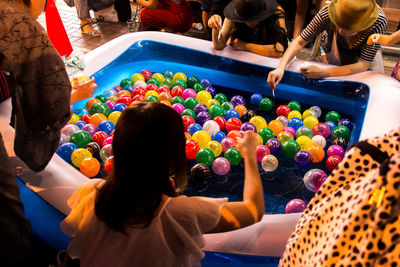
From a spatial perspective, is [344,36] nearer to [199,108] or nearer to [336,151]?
[336,151]

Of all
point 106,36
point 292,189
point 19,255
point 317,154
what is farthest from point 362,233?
point 106,36

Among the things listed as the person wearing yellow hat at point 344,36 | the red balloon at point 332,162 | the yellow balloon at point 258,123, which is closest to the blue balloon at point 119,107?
the yellow balloon at point 258,123

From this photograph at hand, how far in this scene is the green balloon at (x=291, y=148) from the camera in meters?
1.91

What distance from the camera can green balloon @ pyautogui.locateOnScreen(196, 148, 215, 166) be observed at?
1.84m

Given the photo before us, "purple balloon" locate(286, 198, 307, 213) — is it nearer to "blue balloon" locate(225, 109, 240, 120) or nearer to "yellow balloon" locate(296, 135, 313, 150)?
"yellow balloon" locate(296, 135, 313, 150)

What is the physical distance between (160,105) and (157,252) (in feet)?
1.22

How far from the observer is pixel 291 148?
6.27 feet

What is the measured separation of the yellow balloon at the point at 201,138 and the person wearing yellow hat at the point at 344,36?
0.63 meters

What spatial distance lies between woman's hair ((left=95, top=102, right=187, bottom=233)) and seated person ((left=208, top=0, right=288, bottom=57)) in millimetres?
1748

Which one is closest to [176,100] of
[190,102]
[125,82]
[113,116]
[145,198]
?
[190,102]

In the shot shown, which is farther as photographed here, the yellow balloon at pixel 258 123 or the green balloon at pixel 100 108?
the green balloon at pixel 100 108

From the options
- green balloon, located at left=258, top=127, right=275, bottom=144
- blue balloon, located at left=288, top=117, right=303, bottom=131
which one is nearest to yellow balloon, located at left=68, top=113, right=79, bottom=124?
green balloon, located at left=258, top=127, right=275, bottom=144

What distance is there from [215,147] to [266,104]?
661mm

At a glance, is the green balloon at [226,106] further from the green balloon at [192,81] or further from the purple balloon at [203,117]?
the green balloon at [192,81]
